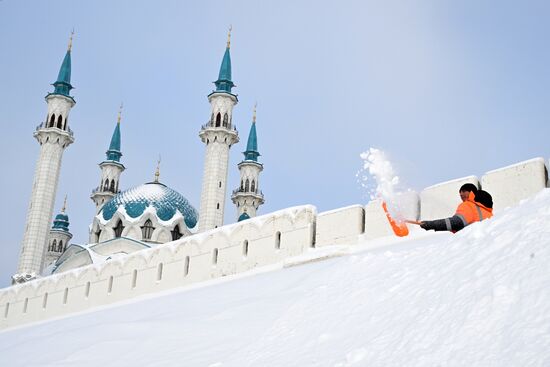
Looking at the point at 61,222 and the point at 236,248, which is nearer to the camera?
the point at 236,248

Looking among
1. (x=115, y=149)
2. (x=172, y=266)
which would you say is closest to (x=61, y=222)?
(x=115, y=149)

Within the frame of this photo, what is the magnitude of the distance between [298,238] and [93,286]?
6667 millimetres

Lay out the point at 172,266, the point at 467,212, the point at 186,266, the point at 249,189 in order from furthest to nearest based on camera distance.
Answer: the point at 249,189, the point at 172,266, the point at 186,266, the point at 467,212

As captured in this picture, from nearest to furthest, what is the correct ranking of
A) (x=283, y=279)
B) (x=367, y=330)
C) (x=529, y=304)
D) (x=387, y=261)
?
(x=529, y=304)
(x=367, y=330)
(x=387, y=261)
(x=283, y=279)

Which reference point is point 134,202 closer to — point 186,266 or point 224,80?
point 224,80

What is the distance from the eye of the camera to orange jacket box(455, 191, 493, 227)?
6.55 m

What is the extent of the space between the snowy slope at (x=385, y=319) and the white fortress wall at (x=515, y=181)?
3732 mm

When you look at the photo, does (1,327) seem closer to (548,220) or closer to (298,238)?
(298,238)

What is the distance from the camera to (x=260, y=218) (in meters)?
14.3

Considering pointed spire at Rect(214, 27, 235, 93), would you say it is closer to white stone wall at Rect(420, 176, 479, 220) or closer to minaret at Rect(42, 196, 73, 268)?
minaret at Rect(42, 196, 73, 268)

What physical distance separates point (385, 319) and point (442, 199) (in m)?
6.44

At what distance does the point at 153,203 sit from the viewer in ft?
134

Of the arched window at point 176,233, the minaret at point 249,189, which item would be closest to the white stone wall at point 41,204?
the arched window at point 176,233

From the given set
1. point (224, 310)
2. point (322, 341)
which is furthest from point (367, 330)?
point (224, 310)
